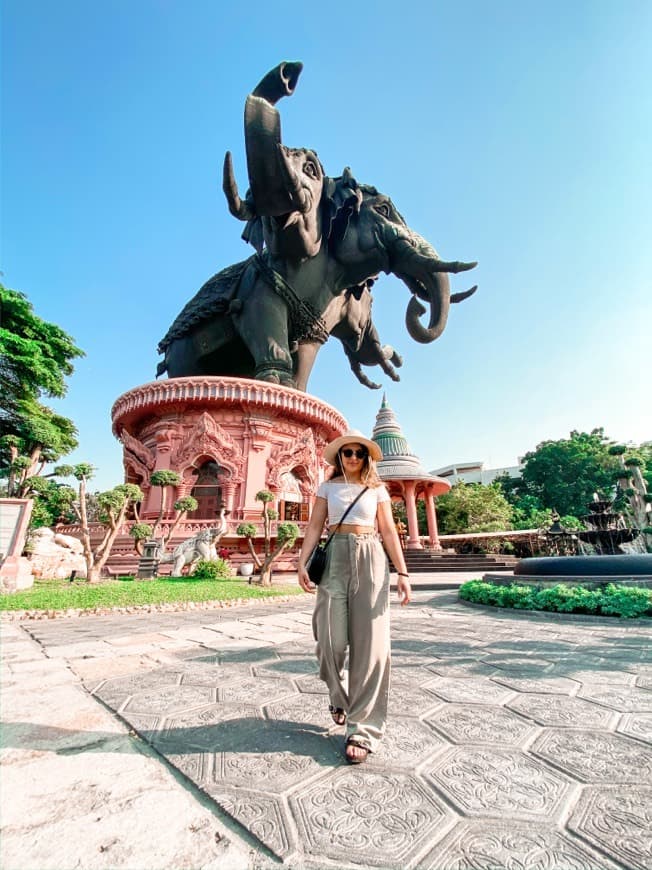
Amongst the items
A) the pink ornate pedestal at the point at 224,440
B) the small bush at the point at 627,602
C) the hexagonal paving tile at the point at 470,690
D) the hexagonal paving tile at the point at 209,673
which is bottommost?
the hexagonal paving tile at the point at 470,690

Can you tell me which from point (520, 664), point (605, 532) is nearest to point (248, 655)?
point (520, 664)

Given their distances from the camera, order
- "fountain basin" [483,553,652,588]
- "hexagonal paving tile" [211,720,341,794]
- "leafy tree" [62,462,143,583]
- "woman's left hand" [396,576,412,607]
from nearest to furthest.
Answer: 1. "hexagonal paving tile" [211,720,341,794]
2. "woman's left hand" [396,576,412,607]
3. "fountain basin" [483,553,652,588]
4. "leafy tree" [62,462,143,583]

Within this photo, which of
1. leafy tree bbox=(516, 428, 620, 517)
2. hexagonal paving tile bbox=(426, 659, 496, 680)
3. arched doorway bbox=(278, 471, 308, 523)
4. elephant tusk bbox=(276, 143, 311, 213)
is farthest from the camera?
leafy tree bbox=(516, 428, 620, 517)

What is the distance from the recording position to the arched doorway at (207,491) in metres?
15.1

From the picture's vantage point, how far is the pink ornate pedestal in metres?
14.8

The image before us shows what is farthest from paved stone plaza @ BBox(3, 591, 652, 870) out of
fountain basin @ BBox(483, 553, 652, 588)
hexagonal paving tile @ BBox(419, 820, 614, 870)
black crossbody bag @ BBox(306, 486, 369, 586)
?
fountain basin @ BBox(483, 553, 652, 588)

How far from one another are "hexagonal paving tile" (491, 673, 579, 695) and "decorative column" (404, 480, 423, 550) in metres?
16.2

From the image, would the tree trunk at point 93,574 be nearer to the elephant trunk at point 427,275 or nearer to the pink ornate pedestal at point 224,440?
the pink ornate pedestal at point 224,440

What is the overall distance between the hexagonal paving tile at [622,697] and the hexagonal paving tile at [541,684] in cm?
8

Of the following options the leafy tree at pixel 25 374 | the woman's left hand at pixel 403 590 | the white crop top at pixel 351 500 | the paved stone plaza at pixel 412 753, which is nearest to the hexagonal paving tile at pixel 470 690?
the paved stone plaza at pixel 412 753

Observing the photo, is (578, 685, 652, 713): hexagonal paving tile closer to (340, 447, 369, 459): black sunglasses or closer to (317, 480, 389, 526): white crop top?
(317, 480, 389, 526): white crop top

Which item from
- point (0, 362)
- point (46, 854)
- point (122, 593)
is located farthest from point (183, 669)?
point (0, 362)

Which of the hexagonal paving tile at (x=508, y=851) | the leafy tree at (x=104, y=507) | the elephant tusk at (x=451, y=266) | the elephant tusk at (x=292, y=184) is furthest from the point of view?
the elephant tusk at (x=451, y=266)

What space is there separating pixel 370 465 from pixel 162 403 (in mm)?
14297
